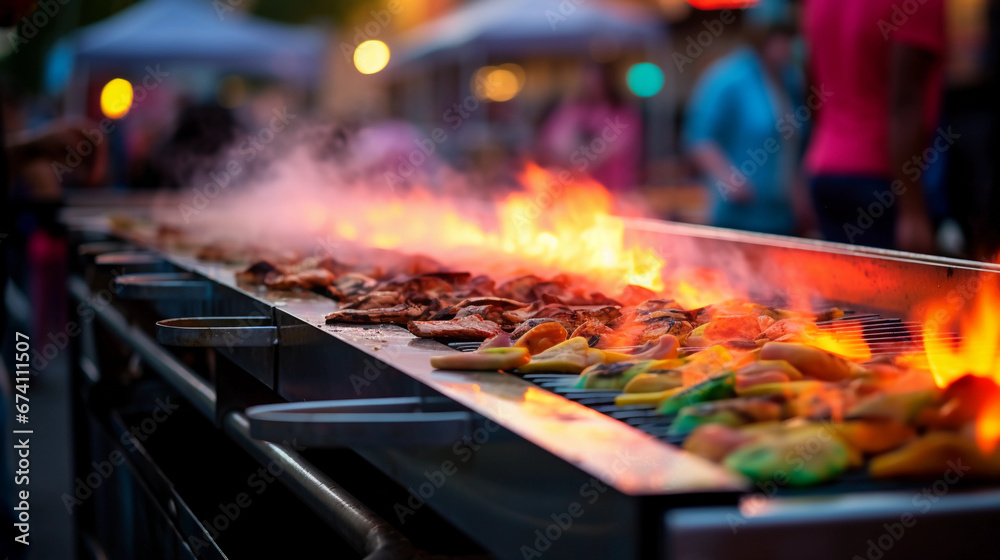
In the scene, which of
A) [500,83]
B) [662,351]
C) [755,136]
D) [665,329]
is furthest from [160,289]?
[500,83]

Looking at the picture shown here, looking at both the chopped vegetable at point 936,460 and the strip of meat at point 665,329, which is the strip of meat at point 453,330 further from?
the chopped vegetable at point 936,460

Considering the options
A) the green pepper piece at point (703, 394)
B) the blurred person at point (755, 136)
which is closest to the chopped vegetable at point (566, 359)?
the green pepper piece at point (703, 394)

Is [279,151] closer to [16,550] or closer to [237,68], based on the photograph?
[16,550]

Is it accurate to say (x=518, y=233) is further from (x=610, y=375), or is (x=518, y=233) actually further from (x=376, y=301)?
(x=610, y=375)

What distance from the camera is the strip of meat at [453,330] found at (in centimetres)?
173

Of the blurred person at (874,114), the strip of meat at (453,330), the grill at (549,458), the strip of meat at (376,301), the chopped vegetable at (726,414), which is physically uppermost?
the blurred person at (874,114)

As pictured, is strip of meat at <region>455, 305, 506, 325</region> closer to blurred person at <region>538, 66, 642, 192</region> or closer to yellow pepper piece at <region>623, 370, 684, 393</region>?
yellow pepper piece at <region>623, 370, 684, 393</region>

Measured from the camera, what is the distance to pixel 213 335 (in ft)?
6.03

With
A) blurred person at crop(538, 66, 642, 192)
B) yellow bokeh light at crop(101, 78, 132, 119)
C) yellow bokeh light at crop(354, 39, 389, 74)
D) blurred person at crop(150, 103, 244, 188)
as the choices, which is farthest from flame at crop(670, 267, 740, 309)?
blurred person at crop(150, 103, 244, 188)

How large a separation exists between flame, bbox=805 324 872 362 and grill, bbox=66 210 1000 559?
34 mm

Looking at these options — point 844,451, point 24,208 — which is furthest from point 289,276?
point 24,208

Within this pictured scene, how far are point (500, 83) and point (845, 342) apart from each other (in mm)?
18221

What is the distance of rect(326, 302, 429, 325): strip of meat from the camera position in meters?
1.88

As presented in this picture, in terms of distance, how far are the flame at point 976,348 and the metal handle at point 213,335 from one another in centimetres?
122
